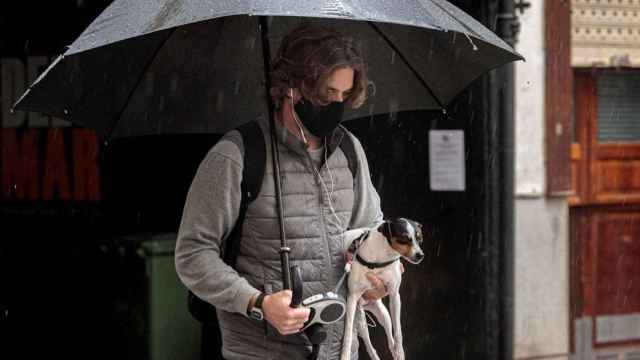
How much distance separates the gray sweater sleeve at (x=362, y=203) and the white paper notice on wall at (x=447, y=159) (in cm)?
344

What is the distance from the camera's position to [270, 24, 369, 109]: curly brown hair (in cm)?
295

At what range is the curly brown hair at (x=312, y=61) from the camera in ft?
9.68

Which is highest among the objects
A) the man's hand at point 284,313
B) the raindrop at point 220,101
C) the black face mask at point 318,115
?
the raindrop at point 220,101

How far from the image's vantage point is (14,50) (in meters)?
7.95

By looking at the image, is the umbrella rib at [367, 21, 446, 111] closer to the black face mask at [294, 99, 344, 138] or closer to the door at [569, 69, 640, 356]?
the black face mask at [294, 99, 344, 138]

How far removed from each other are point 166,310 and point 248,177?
9.64 ft

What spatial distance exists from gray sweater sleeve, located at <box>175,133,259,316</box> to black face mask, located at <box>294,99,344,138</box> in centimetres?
23

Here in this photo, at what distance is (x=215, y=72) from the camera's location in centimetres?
363

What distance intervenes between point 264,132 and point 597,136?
5.33 meters

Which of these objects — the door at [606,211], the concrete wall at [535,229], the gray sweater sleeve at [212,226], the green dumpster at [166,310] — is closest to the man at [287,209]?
the gray sweater sleeve at [212,226]

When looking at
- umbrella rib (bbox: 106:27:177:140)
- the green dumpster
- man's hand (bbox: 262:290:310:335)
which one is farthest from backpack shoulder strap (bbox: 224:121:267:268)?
the green dumpster

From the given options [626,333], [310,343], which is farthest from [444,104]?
[626,333]

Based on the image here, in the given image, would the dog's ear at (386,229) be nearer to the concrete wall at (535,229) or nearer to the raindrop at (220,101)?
the raindrop at (220,101)

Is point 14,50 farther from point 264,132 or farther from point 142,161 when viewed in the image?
point 264,132
